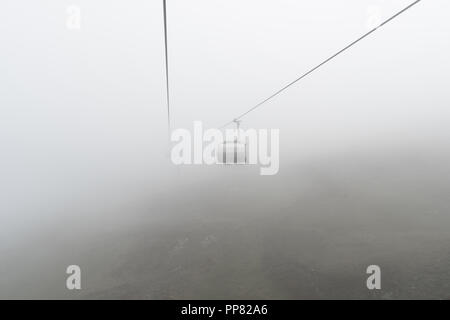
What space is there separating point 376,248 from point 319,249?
3985 millimetres

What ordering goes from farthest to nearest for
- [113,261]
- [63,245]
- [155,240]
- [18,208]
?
[18,208]
[63,245]
[155,240]
[113,261]

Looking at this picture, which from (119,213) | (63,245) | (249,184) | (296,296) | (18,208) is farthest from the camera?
(18,208)

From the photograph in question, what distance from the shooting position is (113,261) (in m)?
24.8

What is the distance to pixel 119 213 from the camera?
4362cm

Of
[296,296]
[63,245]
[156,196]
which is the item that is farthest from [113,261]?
[156,196]

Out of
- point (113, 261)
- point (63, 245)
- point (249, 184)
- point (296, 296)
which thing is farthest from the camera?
point (249, 184)

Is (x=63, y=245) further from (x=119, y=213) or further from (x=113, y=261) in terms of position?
(x=113, y=261)

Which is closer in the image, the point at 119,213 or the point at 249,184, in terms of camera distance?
the point at 119,213

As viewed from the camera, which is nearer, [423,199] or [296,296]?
[296,296]

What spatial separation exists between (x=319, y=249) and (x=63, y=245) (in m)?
29.7
